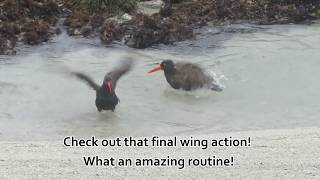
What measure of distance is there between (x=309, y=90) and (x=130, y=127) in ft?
9.59

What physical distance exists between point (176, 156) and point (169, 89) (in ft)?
12.9

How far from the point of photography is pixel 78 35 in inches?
534

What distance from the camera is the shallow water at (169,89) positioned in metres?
8.87

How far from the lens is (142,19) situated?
13.8 metres

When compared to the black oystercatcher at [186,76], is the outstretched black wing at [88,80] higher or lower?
higher

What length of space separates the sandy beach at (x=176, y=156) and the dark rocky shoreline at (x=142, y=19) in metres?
5.68

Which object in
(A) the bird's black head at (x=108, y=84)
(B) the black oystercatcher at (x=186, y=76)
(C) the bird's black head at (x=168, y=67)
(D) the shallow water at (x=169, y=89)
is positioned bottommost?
(D) the shallow water at (x=169, y=89)

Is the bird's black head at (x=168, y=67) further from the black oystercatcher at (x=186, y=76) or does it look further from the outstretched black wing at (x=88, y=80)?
the outstretched black wing at (x=88, y=80)

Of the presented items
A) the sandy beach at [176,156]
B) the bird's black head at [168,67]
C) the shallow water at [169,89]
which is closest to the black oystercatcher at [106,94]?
the shallow water at [169,89]

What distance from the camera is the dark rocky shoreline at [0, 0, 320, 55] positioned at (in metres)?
13.3

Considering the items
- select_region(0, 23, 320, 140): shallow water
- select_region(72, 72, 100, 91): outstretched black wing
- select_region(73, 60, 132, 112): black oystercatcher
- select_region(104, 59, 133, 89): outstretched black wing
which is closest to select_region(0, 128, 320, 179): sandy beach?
select_region(0, 23, 320, 140): shallow water

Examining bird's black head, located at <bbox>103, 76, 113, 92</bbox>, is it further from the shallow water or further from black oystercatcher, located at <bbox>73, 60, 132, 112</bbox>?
the shallow water

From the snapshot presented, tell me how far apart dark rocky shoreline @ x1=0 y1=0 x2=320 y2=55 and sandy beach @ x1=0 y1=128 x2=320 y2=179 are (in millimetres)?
5684

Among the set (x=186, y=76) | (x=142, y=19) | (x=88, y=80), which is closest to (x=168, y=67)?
(x=186, y=76)
